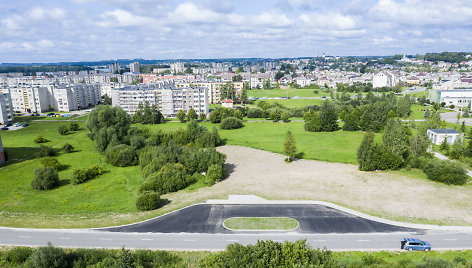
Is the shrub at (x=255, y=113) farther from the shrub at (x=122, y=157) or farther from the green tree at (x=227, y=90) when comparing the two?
the shrub at (x=122, y=157)

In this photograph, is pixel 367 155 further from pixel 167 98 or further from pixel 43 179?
pixel 167 98

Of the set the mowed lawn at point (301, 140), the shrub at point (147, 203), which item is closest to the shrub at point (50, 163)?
the shrub at point (147, 203)

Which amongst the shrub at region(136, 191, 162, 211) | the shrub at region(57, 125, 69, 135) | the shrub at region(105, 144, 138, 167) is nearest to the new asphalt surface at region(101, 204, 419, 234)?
the shrub at region(136, 191, 162, 211)

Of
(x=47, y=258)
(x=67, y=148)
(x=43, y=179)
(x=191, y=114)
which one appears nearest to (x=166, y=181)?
(x=43, y=179)

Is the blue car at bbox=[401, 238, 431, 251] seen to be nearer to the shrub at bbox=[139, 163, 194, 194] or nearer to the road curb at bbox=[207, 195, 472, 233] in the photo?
the road curb at bbox=[207, 195, 472, 233]

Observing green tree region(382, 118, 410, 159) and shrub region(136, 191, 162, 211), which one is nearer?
shrub region(136, 191, 162, 211)

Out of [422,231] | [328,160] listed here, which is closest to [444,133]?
[328,160]
